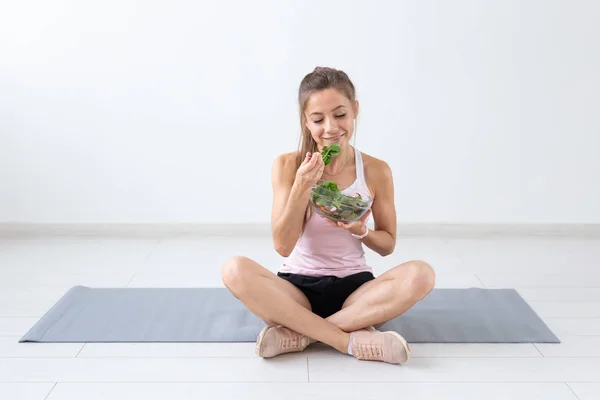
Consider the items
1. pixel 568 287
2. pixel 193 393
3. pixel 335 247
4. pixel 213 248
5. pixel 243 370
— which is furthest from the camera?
pixel 213 248

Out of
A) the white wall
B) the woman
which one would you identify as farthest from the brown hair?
the white wall

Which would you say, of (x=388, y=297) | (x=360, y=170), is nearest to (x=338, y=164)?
(x=360, y=170)

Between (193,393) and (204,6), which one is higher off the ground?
(204,6)

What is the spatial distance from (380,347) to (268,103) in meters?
1.84

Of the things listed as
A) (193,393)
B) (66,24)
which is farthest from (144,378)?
(66,24)

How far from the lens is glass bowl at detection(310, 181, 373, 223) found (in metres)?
2.16

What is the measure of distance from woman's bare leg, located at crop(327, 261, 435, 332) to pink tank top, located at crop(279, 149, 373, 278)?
13 centimetres

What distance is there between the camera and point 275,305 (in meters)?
2.26

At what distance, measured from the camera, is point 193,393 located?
2.04 metres

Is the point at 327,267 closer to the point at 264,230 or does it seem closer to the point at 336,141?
the point at 336,141

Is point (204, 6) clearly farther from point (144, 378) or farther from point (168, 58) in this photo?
point (144, 378)

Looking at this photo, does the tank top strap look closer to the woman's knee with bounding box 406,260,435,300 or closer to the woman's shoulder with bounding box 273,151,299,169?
the woman's shoulder with bounding box 273,151,299,169

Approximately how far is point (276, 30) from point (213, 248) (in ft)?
3.41

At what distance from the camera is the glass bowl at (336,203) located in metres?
2.16
